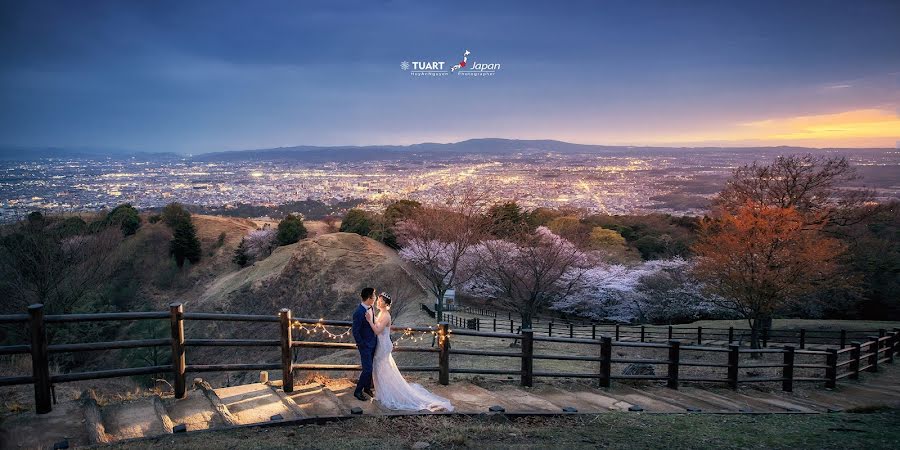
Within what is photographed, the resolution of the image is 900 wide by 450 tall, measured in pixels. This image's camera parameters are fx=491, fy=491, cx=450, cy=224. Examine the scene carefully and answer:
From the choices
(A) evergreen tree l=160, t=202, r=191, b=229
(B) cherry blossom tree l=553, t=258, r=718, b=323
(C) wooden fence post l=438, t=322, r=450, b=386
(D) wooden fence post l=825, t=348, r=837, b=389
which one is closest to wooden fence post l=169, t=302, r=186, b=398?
(C) wooden fence post l=438, t=322, r=450, b=386

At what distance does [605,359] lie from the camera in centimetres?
909

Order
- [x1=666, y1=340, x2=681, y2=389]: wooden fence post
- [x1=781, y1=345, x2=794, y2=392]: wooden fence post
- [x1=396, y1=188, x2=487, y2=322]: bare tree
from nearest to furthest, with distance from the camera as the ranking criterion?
[x1=666, y1=340, x2=681, y2=389]: wooden fence post < [x1=781, y1=345, x2=794, y2=392]: wooden fence post < [x1=396, y1=188, x2=487, y2=322]: bare tree

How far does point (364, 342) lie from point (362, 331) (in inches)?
6.6

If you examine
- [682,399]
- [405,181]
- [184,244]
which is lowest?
[184,244]

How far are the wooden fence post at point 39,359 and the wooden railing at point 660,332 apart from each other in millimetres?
17432

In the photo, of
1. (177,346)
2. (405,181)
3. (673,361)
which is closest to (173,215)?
(405,181)

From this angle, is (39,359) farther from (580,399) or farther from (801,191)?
(801,191)

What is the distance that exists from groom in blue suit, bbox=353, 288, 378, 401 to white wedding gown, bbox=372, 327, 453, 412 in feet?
0.32

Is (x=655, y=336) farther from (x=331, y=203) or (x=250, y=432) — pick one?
(x=331, y=203)

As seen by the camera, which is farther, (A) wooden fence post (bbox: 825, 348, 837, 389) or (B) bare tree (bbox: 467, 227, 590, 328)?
(B) bare tree (bbox: 467, 227, 590, 328)

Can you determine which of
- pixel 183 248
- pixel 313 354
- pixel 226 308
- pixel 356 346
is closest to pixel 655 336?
pixel 313 354

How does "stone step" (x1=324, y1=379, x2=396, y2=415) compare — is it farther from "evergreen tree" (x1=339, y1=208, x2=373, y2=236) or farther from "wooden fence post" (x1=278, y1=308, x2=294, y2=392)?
"evergreen tree" (x1=339, y1=208, x2=373, y2=236)

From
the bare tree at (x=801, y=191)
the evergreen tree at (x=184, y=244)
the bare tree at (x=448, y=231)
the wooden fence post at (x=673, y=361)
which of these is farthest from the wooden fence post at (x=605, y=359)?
the evergreen tree at (x=184, y=244)

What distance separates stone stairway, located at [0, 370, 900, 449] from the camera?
5.48 m
